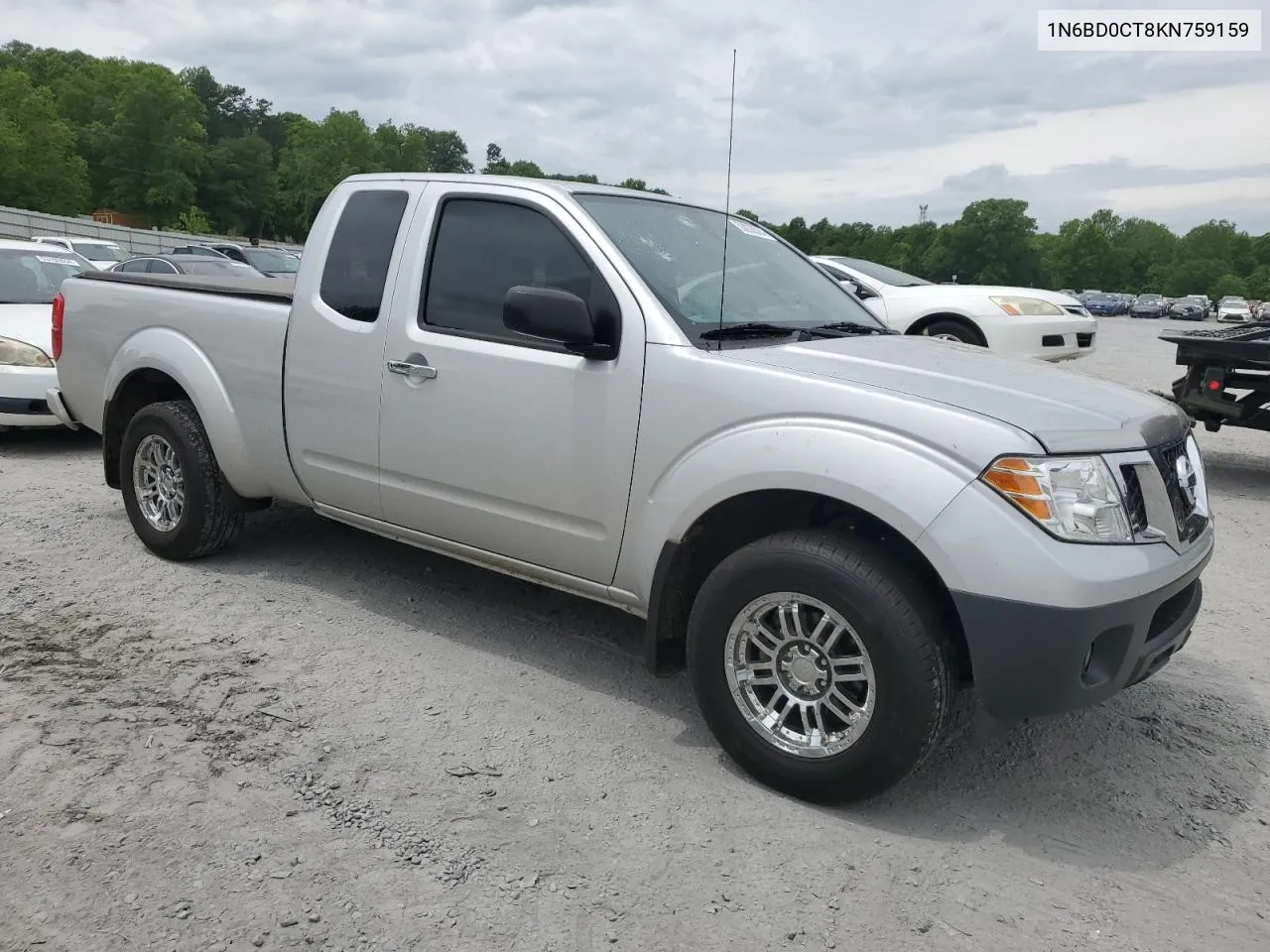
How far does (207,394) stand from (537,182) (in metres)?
2.02

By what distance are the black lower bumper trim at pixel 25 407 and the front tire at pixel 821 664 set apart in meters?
6.78

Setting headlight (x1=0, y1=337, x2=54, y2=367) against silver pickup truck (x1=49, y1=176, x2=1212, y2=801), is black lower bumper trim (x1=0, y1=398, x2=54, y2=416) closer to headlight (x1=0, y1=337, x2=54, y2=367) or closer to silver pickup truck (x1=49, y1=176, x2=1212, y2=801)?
headlight (x1=0, y1=337, x2=54, y2=367)

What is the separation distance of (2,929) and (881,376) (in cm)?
279

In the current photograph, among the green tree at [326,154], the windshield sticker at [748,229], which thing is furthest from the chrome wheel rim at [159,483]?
the green tree at [326,154]

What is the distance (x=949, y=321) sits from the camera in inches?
421

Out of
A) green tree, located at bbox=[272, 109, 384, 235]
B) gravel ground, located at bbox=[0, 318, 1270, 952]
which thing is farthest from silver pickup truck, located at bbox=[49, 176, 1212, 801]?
green tree, located at bbox=[272, 109, 384, 235]

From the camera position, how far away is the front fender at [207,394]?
16.2ft

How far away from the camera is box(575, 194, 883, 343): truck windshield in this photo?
376cm

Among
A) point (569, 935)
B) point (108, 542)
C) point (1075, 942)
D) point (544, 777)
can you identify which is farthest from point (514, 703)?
point (108, 542)

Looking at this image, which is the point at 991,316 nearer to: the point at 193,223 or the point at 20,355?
the point at 20,355

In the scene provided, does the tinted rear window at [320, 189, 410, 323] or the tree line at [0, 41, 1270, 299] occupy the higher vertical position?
the tree line at [0, 41, 1270, 299]

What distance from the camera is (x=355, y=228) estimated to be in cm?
456

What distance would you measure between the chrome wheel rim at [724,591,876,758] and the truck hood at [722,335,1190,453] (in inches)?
28.9

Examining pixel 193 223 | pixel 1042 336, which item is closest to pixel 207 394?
pixel 1042 336
